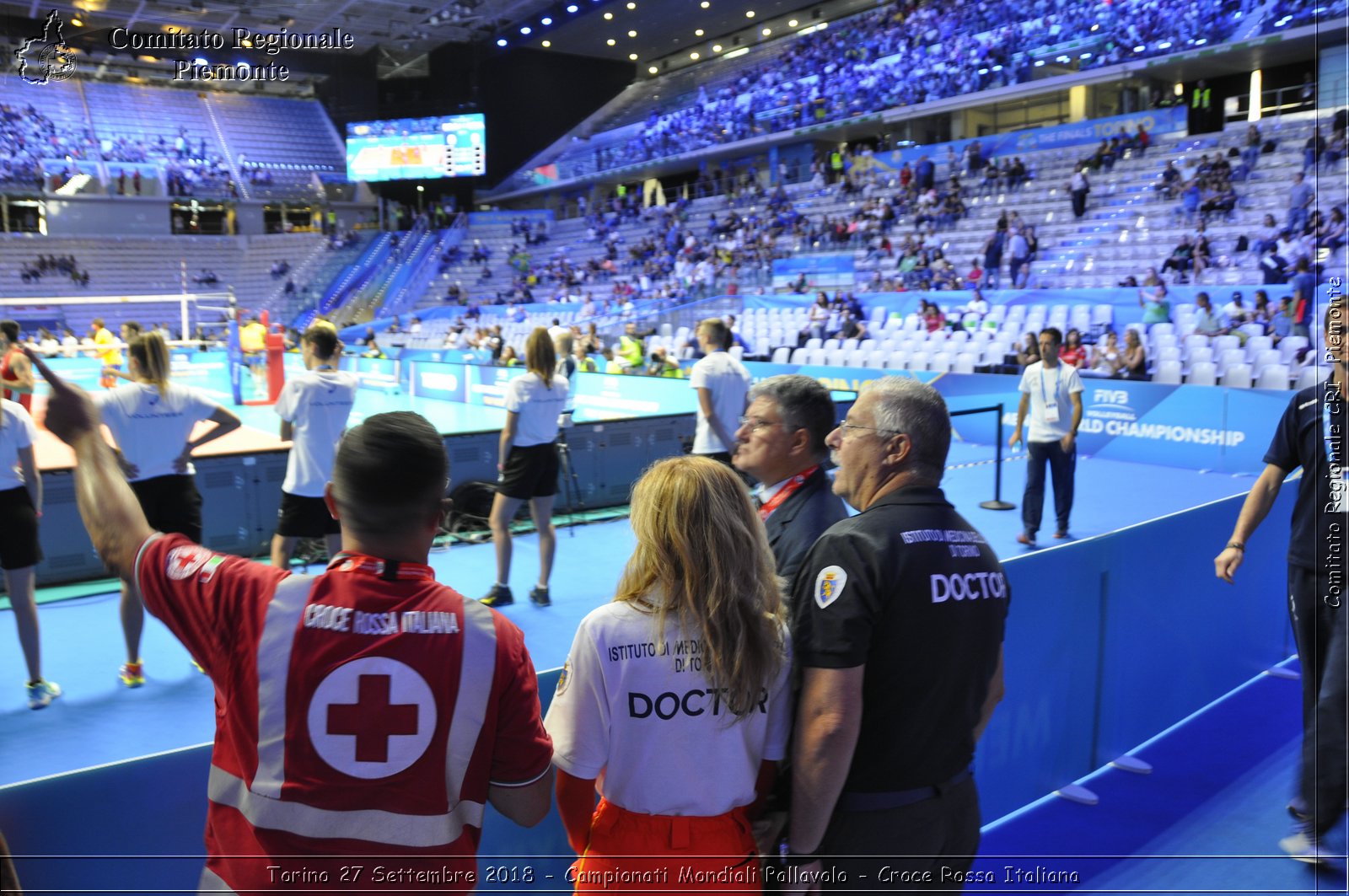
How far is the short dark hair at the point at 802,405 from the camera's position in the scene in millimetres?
2639

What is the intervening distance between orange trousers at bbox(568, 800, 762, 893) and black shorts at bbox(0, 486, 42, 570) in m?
3.84

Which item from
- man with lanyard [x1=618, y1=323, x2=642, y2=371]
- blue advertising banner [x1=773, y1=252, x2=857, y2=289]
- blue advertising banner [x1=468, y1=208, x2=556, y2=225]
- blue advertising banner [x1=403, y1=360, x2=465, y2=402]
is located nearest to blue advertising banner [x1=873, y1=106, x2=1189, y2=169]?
blue advertising banner [x1=773, y1=252, x2=857, y2=289]

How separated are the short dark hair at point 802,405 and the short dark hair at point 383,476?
1.26 meters

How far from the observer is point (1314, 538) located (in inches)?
137

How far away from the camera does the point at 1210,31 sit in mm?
20938

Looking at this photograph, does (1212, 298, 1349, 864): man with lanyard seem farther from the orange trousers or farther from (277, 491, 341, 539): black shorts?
(277, 491, 341, 539): black shorts

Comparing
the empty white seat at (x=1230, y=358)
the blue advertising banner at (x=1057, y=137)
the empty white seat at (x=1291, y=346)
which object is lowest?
the empty white seat at (x=1230, y=358)

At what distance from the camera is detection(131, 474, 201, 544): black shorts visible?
475 centimetres

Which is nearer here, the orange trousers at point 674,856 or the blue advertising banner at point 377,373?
the orange trousers at point 674,856

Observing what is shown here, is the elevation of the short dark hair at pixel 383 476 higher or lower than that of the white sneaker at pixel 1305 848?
higher

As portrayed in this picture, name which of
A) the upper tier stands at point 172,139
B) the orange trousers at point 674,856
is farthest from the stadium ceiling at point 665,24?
the orange trousers at point 674,856

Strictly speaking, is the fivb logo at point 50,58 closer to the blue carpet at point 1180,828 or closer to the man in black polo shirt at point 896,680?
the man in black polo shirt at point 896,680

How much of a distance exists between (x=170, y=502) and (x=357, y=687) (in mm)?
3922

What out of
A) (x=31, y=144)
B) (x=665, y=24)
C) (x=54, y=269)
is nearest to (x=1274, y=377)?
(x=665, y=24)
